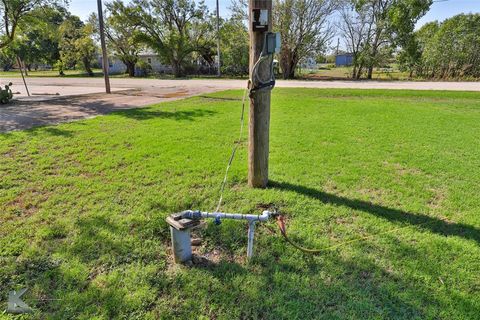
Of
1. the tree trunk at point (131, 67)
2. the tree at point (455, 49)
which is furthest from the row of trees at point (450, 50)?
the tree trunk at point (131, 67)

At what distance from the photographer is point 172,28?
89.7 ft

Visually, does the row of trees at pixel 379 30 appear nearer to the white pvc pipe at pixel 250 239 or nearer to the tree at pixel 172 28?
the tree at pixel 172 28

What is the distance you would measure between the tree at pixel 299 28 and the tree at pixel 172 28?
31.0 ft

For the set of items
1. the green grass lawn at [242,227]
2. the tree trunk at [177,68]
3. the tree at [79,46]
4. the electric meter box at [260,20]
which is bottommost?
the green grass lawn at [242,227]

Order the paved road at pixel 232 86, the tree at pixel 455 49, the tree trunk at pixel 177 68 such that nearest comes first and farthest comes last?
the paved road at pixel 232 86 < the tree at pixel 455 49 < the tree trunk at pixel 177 68

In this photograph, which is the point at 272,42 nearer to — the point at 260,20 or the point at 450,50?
the point at 260,20

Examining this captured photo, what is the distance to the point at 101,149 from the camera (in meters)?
4.96

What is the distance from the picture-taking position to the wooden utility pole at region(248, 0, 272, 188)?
296 cm

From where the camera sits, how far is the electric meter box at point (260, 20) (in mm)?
2918

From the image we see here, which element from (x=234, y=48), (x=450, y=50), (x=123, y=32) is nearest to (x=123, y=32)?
(x=123, y=32)

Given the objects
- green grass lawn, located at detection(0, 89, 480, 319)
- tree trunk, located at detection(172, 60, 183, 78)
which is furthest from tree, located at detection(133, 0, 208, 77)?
green grass lawn, located at detection(0, 89, 480, 319)

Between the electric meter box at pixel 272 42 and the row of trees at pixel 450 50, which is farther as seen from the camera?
the row of trees at pixel 450 50

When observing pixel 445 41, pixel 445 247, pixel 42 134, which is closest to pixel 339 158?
pixel 445 247

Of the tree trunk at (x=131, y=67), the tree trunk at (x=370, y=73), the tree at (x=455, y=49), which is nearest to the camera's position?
the tree at (x=455, y=49)
